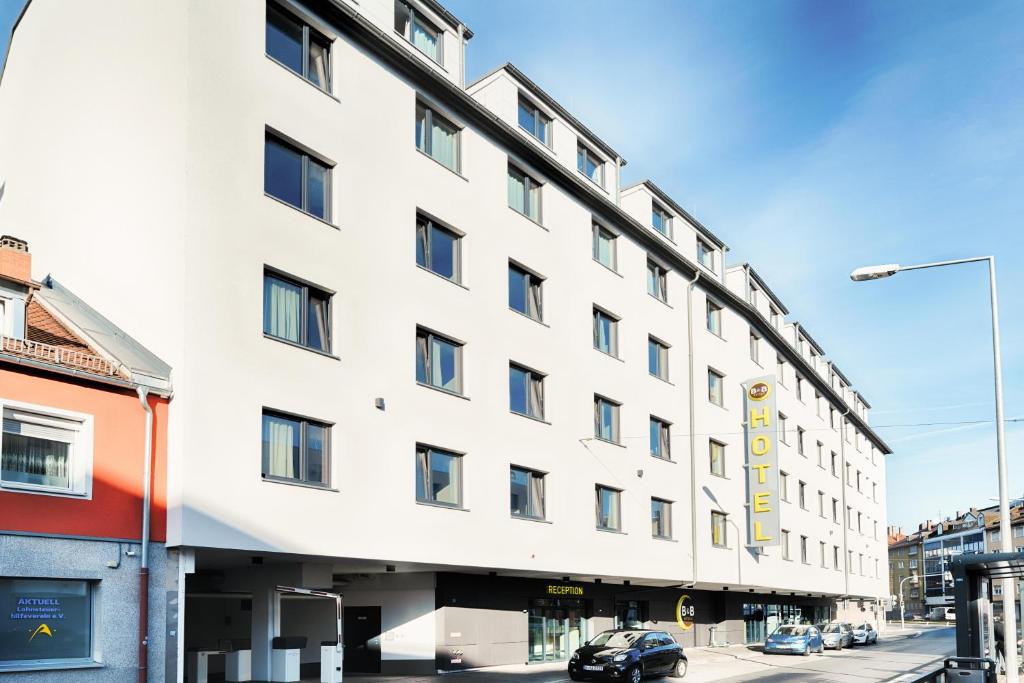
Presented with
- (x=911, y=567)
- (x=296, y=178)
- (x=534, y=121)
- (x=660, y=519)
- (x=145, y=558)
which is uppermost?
(x=534, y=121)

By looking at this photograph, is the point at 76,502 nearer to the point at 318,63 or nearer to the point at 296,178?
the point at 296,178

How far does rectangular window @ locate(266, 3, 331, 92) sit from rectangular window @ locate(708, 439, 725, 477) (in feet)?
73.9

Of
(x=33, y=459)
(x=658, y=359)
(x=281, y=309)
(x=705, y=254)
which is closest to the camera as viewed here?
(x=33, y=459)

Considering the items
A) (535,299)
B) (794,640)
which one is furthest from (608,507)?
(794,640)

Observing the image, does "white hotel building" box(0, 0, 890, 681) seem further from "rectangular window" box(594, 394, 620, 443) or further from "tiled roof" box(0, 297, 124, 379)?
"tiled roof" box(0, 297, 124, 379)

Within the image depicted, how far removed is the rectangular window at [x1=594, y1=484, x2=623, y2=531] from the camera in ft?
98.3

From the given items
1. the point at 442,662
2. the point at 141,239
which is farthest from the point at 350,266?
the point at 442,662

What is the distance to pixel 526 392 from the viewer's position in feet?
89.8

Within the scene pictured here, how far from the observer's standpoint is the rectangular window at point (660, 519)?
107ft

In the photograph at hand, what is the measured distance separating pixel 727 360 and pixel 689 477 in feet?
23.9

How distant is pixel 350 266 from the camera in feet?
70.4

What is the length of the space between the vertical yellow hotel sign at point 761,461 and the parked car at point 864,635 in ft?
A: 36.1

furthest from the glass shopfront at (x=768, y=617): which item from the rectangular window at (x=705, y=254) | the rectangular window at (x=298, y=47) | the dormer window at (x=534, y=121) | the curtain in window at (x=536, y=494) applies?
the rectangular window at (x=298, y=47)

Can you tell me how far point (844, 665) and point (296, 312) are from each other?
22437mm
